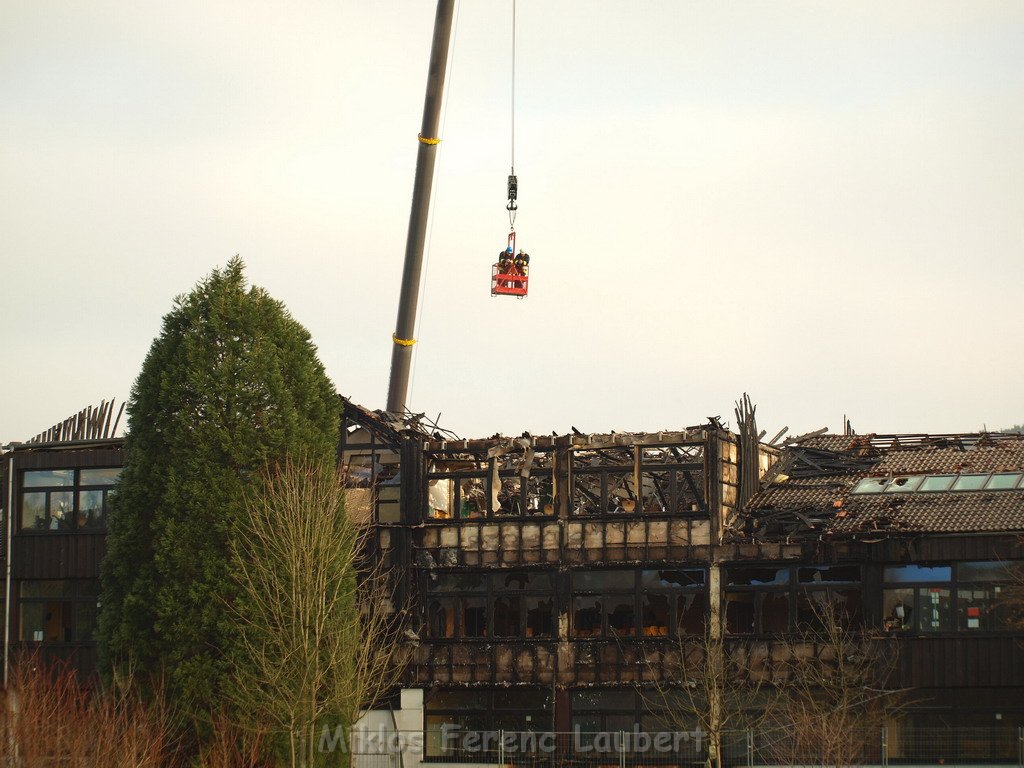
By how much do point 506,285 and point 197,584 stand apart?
1851 centimetres

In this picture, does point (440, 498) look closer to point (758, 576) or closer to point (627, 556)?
point (627, 556)

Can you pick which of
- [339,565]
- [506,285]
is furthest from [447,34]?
[339,565]

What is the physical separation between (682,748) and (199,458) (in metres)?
16.0

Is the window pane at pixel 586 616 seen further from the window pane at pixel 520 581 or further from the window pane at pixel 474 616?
the window pane at pixel 474 616

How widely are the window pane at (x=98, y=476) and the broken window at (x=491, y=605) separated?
35.8ft

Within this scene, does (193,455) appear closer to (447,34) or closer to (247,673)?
(247,673)

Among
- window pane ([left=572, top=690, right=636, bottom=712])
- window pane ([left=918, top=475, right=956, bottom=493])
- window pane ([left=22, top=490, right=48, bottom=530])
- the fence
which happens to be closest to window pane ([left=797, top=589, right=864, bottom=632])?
the fence

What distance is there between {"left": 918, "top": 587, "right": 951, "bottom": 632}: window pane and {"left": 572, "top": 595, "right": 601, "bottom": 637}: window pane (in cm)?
978

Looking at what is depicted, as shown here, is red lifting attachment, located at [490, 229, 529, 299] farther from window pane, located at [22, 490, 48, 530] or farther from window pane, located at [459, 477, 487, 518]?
window pane, located at [22, 490, 48, 530]

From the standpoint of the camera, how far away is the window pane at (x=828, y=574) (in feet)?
163

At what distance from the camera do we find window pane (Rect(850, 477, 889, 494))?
172 feet

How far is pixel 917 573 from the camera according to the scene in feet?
161

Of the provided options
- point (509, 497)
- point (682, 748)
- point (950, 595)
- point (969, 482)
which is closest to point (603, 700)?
point (682, 748)

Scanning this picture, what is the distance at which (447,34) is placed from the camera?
6400 cm
